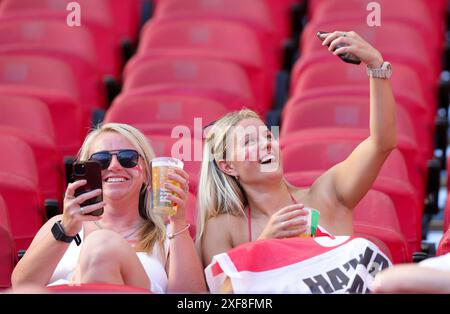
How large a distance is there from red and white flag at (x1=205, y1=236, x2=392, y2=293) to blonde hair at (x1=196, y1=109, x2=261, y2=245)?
40 centimetres

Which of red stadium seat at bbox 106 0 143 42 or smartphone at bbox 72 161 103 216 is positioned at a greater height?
red stadium seat at bbox 106 0 143 42

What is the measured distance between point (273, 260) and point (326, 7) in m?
2.31

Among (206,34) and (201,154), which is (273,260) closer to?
(201,154)

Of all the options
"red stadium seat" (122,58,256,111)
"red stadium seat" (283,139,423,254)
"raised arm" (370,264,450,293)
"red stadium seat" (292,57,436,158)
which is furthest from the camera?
"red stadium seat" (122,58,256,111)

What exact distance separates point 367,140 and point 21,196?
1033 mm

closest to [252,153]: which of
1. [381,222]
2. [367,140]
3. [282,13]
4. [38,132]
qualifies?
[367,140]

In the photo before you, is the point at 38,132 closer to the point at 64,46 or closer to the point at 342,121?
the point at 64,46

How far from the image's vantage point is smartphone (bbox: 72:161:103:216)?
2.78 meters

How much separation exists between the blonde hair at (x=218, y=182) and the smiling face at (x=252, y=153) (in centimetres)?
2

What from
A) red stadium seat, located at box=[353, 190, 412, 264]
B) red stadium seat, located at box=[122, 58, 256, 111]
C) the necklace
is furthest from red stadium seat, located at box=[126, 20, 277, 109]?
the necklace

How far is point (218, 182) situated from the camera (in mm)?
3129

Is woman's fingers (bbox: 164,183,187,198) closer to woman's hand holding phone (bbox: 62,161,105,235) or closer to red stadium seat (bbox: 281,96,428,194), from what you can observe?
woman's hand holding phone (bbox: 62,161,105,235)

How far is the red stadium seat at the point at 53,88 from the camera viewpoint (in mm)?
4125

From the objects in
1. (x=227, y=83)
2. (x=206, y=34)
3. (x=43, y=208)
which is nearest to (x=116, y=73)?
(x=206, y=34)
